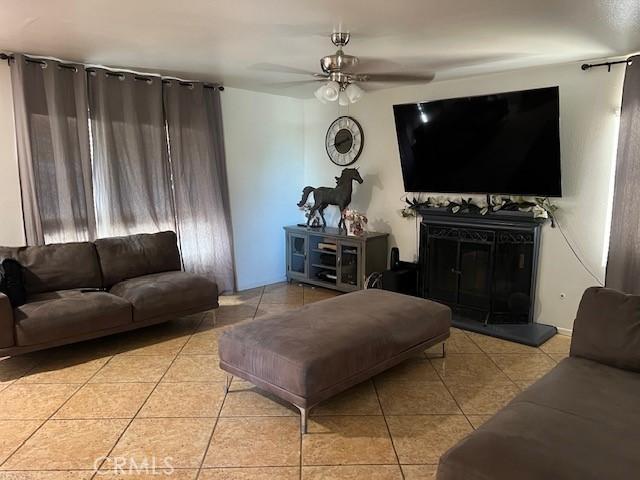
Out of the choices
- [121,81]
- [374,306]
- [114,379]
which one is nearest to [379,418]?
[374,306]

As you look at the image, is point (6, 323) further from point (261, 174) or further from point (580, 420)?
point (580, 420)

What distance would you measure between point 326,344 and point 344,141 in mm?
3438

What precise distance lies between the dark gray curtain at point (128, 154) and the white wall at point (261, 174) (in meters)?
0.88

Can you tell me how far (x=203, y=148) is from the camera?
16.0 ft

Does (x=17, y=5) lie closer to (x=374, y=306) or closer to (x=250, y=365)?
(x=250, y=365)

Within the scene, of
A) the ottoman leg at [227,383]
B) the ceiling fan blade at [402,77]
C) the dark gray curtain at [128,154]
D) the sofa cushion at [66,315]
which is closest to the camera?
the ottoman leg at [227,383]

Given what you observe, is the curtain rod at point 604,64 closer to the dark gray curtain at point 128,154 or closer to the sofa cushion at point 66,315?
the dark gray curtain at point 128,154

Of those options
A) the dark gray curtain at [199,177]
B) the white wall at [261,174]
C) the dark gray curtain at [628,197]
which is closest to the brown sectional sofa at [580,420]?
the dark gray curtain at [628,197]

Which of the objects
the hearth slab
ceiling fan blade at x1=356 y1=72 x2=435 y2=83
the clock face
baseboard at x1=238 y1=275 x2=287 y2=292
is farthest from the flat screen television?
baseboard at x1=238 y1=275 x2=287 y2=292

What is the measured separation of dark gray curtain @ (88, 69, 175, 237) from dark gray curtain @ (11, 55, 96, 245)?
5.1 inches

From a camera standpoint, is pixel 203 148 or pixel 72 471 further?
pixel 203 148

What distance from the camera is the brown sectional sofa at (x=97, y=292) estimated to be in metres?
3.16

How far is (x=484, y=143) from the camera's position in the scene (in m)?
4.13

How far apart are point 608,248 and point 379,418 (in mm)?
2433
